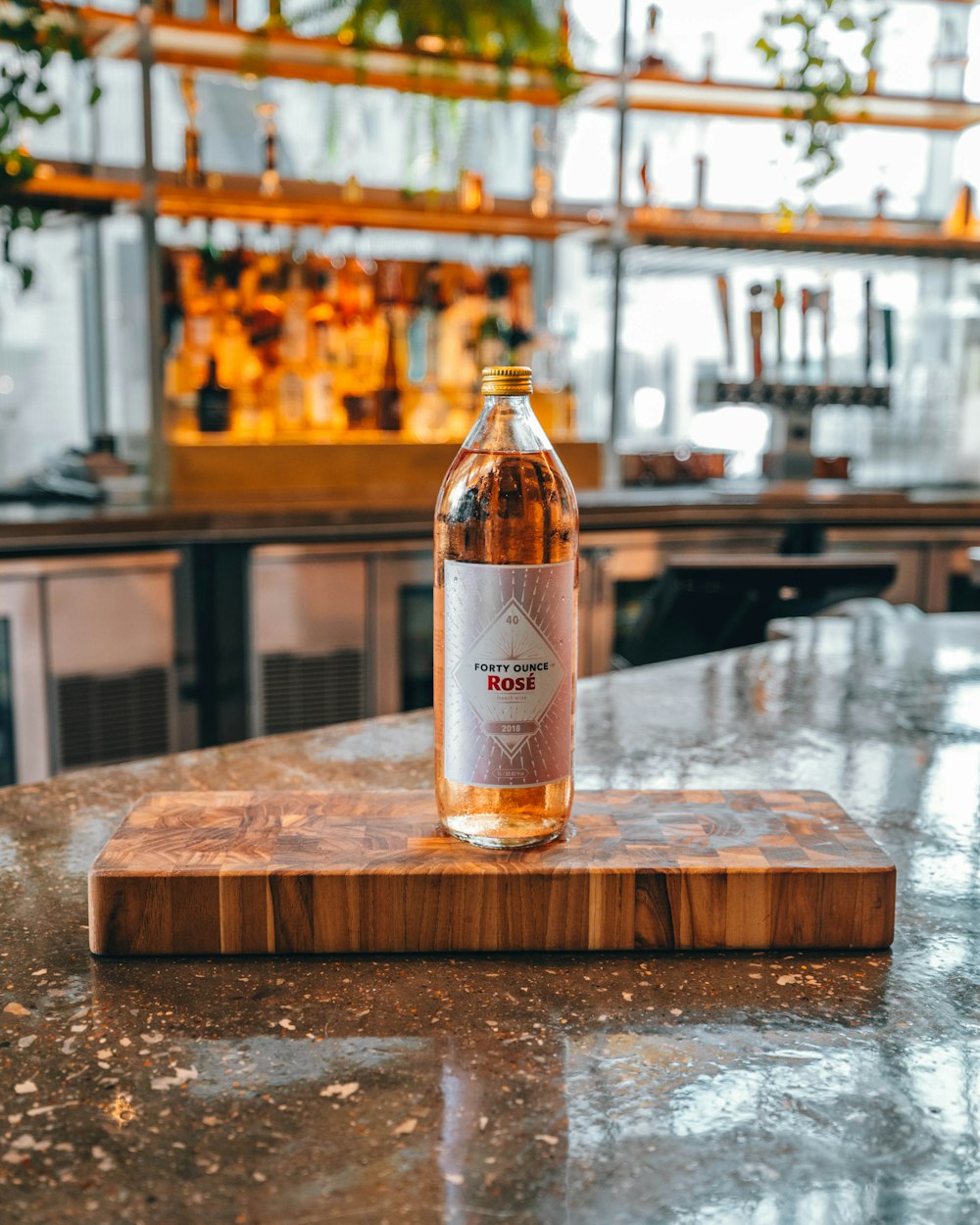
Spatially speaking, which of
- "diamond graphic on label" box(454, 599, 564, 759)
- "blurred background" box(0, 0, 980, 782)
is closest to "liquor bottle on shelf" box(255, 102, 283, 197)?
"blurred background" box(0, 0, 980, 782)

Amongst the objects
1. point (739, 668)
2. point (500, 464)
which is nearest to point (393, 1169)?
point (500, 464)

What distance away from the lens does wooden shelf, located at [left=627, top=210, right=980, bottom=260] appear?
15.2 feet

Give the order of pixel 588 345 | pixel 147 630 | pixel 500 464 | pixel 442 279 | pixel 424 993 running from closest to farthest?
pixel 424 993
pixel 500 464
pixel 147 630
pixel 442 279
pixel 588 345

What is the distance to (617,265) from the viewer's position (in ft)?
14.8

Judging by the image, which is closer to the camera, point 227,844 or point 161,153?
point 227,844

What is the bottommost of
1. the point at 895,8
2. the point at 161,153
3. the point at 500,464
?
the point at 500,464

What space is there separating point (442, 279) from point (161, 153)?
1103mm

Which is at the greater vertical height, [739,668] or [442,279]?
[442,279]

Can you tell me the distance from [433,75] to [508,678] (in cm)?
373

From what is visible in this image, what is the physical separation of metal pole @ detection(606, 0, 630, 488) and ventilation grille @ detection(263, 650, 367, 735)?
147 cm

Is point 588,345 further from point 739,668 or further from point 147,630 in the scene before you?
point 739,668

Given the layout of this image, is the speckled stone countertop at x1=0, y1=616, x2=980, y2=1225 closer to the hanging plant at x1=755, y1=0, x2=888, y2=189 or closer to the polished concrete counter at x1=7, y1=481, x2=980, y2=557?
the polished concrete counter at x1=7, y1=481, x2=980, y2=557

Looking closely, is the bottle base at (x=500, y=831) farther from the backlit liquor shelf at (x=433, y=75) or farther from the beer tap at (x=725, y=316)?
the beer tap at (x=725, y=316)

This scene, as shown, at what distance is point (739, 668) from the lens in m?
1.78
